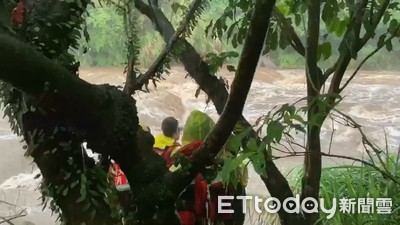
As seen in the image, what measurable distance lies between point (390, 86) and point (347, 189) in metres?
0.71

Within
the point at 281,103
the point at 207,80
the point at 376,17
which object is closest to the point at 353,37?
the point at 376,17

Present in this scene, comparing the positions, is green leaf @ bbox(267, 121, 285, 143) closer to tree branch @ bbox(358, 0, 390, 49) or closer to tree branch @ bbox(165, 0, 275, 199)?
tree branch @ bbox(165, 0, 275, 199)

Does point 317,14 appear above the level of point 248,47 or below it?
above

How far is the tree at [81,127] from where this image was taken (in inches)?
22.0

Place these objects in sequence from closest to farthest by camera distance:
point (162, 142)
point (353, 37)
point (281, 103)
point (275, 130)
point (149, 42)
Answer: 1. point (275, 130)
2. point (353, 37)
3. point (149, 42)
4. point (162, 142)
5. point (281, 103)

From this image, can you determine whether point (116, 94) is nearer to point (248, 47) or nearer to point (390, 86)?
point (248, 47)

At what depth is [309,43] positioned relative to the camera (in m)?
0.91

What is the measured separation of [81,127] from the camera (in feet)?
1.96

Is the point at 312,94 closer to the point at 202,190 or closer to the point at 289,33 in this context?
the point at 289,33

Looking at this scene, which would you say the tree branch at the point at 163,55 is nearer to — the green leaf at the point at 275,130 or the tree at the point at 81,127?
the tree at the point at 81,127

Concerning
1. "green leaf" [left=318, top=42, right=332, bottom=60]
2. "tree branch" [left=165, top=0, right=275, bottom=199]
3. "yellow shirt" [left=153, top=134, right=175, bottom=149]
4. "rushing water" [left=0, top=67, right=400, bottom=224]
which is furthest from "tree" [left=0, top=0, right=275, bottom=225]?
"rushing water" [left=0, top=67, right=400, bottom=224]

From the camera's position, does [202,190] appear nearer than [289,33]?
Yes

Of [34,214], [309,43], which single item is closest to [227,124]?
[309,43]

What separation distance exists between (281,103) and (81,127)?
3.84 ft
